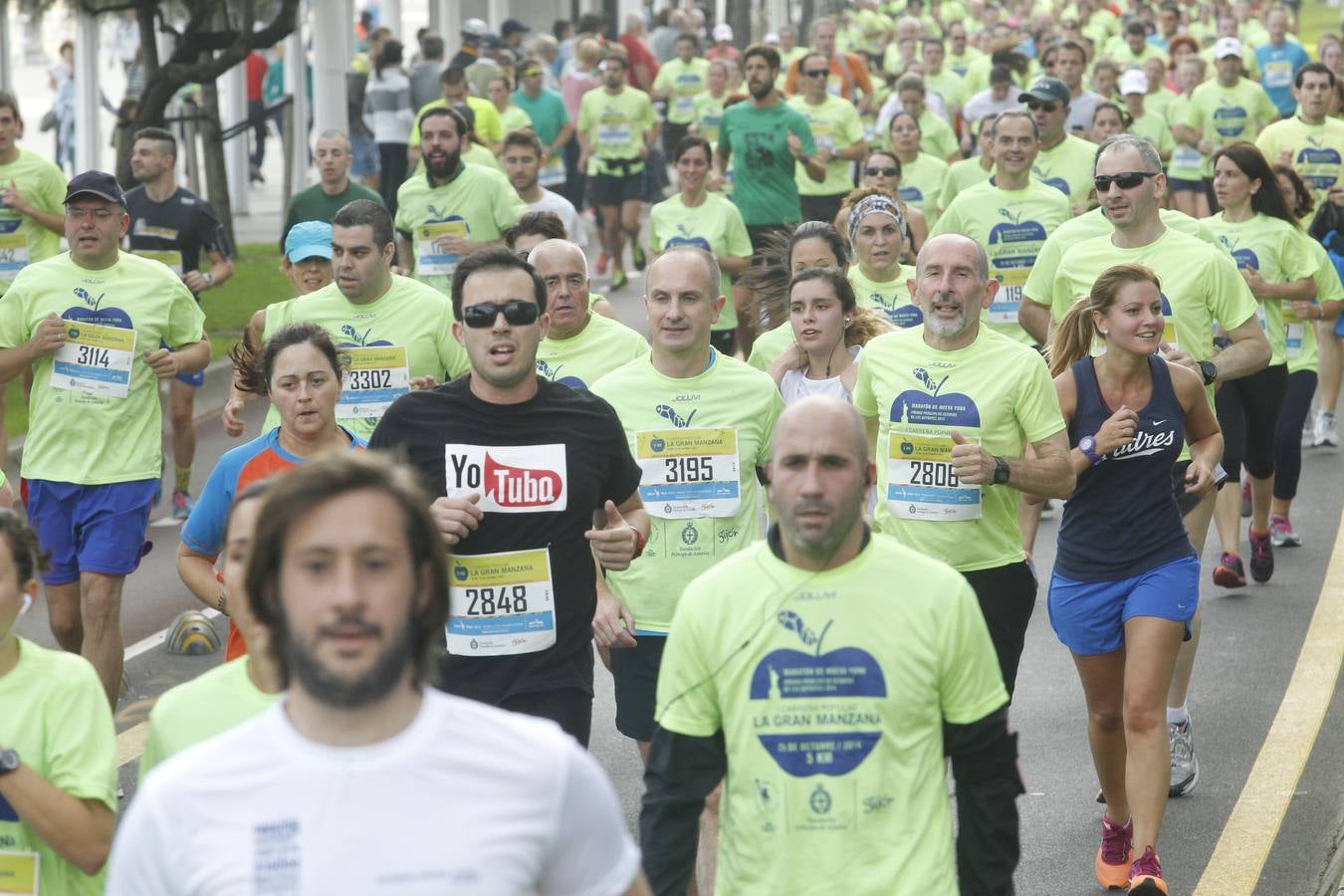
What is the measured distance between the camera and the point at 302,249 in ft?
29.5

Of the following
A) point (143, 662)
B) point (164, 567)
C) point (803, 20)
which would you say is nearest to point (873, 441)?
point (143, 662)

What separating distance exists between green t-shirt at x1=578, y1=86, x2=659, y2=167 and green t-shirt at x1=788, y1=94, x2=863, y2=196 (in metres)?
3.60

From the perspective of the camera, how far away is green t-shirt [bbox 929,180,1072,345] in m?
11.4

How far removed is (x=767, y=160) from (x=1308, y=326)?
19.0ft

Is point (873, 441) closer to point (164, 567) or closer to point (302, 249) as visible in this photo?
point (302, 249)

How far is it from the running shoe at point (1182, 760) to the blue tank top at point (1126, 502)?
982 mm

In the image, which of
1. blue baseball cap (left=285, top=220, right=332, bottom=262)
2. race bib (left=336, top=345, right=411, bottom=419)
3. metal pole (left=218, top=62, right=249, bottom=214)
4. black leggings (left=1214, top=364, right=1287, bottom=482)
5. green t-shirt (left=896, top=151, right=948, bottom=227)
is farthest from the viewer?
metal pole (left=218, top=62, right=249, bottom=214)

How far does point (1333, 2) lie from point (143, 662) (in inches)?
2625

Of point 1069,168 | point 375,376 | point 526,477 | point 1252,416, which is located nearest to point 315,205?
point 1069,168

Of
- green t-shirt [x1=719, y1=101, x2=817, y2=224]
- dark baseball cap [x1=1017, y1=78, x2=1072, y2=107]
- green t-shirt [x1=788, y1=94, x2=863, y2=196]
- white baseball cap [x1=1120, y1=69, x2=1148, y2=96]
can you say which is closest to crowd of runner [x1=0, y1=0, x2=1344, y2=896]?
dark baseball cap [x1=1017, y1=78, x2=1072, y2=107]

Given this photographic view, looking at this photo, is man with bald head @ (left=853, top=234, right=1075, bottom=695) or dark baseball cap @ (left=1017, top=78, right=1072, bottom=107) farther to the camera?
dark baseball cap @ (left=1017, top=78, right=1072, bottom=107)

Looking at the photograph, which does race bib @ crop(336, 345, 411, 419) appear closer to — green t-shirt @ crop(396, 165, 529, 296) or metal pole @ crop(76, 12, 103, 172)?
green t-shirt @ crop(396, 165, 529, 296)

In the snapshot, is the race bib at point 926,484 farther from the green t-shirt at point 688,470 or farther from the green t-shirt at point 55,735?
the green t-shirt at point 55,735

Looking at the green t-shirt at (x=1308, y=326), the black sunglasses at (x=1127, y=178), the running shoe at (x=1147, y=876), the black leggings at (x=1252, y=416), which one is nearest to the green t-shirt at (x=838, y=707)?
the running shoe at (x=1147, y=876)
